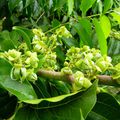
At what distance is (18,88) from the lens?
22.1 inches

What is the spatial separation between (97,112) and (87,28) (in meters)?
0.41

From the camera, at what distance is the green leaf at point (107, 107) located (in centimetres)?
58

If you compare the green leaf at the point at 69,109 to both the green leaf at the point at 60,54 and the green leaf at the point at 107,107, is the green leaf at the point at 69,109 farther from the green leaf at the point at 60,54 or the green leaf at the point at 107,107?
the green leaf at the point at 60,54

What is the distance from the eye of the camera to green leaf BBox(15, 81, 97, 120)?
0.51 meters

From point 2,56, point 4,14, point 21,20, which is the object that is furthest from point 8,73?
point 21,20

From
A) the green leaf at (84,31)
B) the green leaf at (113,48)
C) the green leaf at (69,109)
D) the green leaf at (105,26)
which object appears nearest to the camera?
the green leaf at (69,109)

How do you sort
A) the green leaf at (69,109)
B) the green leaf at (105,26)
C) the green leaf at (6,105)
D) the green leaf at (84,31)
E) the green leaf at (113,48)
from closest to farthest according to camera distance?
→ 1. the green leaf at (69,109)
2. the green leaf at (6,105)
3. the green leaf at (84,31)
4. the green leaf at (105,26)
5. the green leaf at (113,48)

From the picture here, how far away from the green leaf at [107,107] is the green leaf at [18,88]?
112mm

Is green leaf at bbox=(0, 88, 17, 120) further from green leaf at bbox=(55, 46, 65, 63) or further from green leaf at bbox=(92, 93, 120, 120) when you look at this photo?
green leaf at bbox=(55, 46, 65, 63)

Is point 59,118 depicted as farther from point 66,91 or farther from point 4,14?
point 4,14

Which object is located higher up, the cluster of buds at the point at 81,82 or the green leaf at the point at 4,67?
the green leaf at the point at 4,67

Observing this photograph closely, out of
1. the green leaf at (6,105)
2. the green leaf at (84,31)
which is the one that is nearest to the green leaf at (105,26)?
the green leaf at (84,31)

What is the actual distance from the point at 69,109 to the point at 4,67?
0.45 feet

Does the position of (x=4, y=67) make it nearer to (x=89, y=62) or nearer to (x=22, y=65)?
(x=22, y=65)
